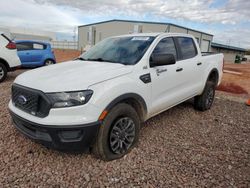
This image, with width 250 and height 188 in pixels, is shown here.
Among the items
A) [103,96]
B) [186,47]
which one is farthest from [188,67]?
[103,96]

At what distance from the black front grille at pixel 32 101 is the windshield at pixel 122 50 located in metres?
1.35

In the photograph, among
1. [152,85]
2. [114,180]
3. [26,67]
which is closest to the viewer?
[114,180]

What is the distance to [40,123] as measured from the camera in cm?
237

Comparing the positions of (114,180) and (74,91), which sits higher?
(74,91)

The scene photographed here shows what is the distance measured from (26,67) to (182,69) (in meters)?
8.16

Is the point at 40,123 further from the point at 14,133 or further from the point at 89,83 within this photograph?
the point at 14,133

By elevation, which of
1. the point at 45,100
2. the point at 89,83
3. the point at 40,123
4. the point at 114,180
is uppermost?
the point at 89,83

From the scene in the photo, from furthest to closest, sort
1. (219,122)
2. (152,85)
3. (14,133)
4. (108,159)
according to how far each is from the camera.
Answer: (219,122), (14,133), (152,85), (108,159)

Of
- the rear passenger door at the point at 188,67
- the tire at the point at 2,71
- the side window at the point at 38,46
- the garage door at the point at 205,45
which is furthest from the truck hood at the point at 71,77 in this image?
the garage door at the point at 205,45

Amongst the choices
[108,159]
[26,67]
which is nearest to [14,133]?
[108,159]

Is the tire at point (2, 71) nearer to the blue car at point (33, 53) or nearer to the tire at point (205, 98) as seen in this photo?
the blue car at point (33, 53)

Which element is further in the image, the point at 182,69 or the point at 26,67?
the point at 26,67

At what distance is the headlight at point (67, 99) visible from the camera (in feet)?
7.73

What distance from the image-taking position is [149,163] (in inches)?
113
